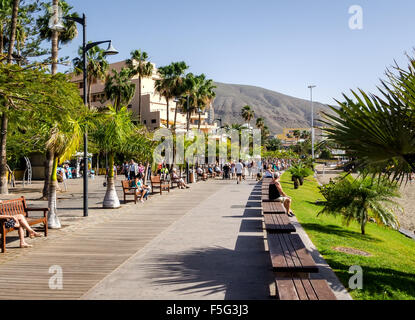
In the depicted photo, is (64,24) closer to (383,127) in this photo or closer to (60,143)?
(60,143)

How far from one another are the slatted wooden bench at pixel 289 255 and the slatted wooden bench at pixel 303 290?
30cm

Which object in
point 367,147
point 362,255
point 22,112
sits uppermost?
point 22,112

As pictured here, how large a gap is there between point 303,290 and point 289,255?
1285mm

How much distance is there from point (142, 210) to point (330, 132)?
8.56 meters

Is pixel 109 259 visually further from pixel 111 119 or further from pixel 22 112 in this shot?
pixel 111 119

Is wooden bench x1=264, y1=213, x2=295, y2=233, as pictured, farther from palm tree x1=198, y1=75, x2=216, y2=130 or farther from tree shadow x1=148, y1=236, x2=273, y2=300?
palm tree x1=198, y1=75, x2=216, y2=130

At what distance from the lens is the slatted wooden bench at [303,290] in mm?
3992

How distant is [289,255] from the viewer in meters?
5.48

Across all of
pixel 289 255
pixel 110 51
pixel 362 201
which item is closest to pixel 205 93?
pixel 110 51

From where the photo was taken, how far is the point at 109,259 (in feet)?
22.7

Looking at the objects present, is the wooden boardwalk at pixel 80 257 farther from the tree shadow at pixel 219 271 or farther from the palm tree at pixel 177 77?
the palm tree at pixel 177 77
